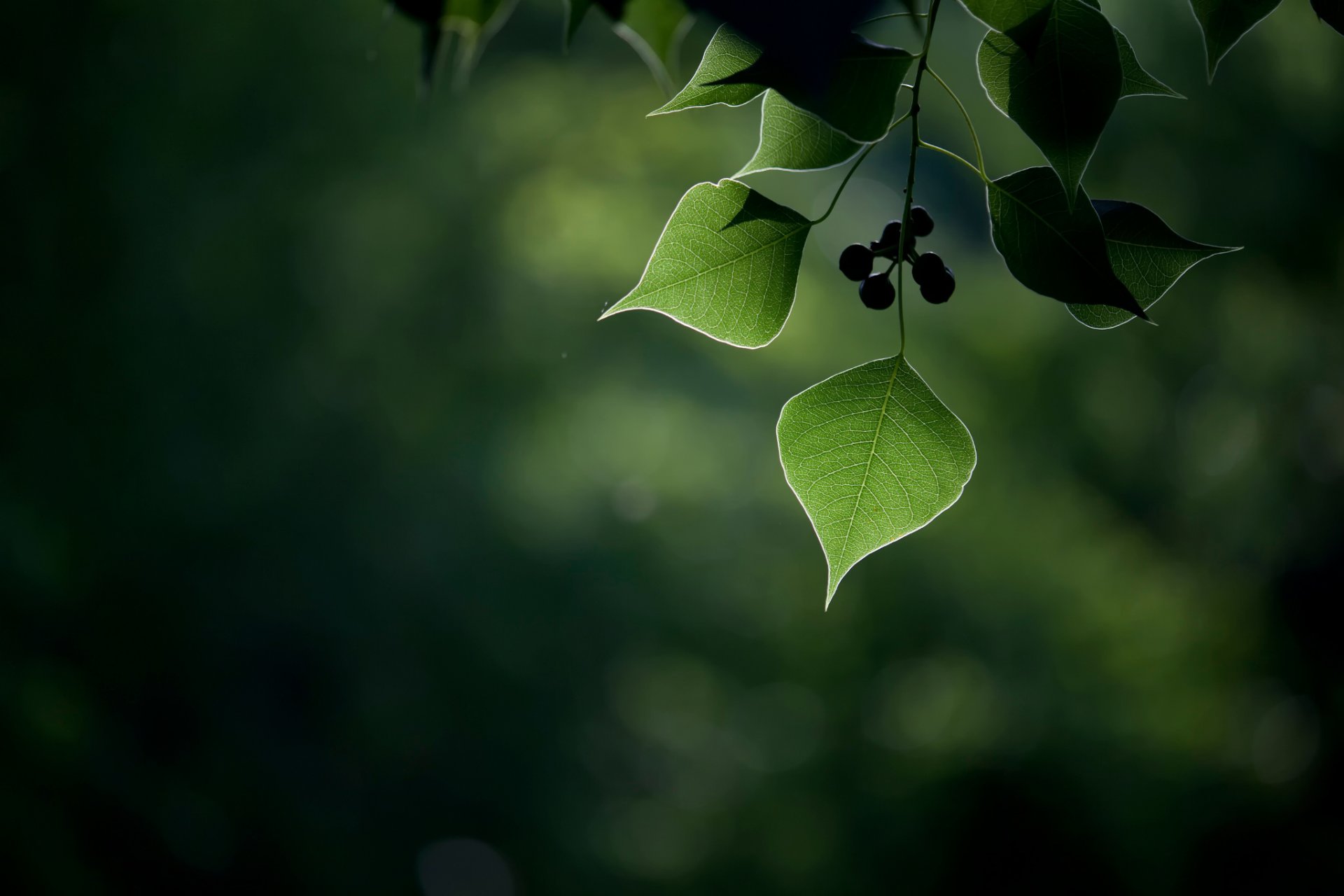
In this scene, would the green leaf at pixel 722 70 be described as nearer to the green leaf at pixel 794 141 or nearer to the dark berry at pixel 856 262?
the green leaf at pixel 794 141

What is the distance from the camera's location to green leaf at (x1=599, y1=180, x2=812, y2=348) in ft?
2.02

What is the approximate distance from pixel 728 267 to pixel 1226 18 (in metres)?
0.34

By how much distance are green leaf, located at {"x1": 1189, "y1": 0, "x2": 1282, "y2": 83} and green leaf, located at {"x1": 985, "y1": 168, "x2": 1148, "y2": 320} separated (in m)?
0.13

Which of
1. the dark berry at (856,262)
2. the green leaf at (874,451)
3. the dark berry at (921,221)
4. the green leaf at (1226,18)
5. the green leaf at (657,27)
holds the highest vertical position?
the green leaf at (657,27)

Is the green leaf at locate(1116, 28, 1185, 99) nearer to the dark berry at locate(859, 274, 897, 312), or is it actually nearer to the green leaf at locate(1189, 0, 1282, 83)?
the green leaf at locate(1189, 0, 1282, 83)

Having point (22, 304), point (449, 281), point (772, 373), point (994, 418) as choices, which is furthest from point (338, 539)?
point (994, 418)

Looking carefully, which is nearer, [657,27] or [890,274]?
[890,274]

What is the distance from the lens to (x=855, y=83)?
0.55m


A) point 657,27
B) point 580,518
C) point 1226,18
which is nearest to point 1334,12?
point 1226,18

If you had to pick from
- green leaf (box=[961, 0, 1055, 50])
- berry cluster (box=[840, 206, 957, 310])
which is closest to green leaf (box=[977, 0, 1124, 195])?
green leaf (box=[961, 0, 1055, 50])

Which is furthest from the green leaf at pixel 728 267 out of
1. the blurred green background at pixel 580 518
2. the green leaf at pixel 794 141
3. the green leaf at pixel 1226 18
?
the blurred green background at pixel 580 518

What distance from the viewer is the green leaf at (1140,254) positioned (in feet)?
1.97

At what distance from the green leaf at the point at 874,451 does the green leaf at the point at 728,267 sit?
62 mm

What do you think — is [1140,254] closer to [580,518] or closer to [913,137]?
[913,137]
